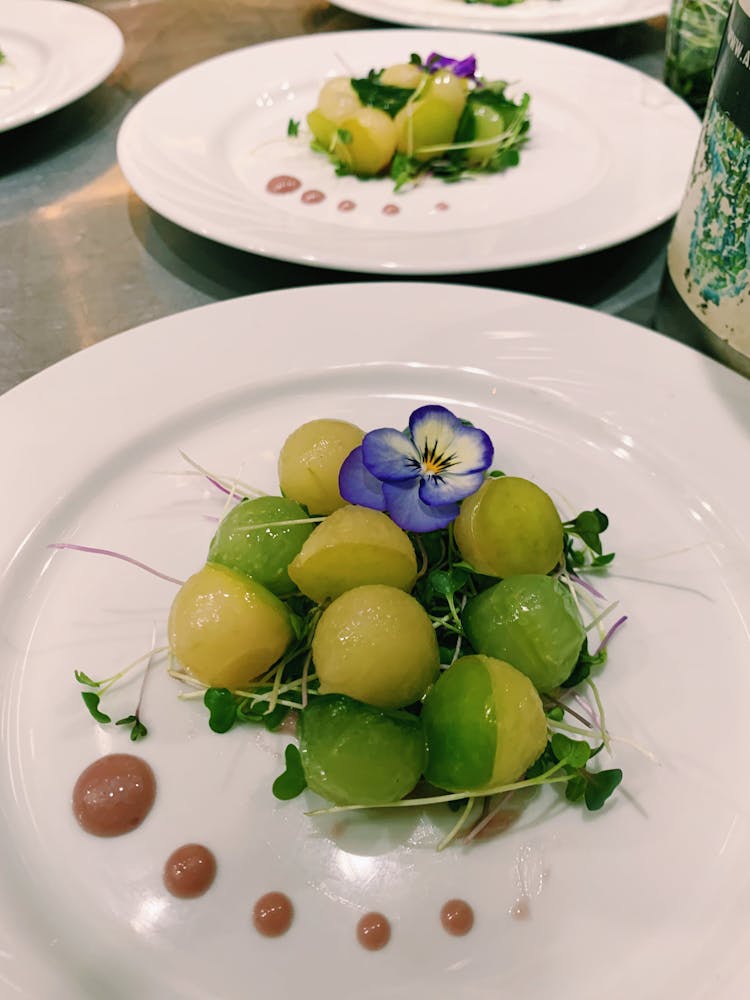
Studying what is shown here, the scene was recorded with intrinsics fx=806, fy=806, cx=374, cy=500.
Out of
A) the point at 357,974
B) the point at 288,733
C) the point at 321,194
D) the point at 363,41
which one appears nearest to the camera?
the point at 357,974

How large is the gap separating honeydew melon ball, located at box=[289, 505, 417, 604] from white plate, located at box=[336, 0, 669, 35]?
1.38 m

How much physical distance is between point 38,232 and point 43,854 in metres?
1.01

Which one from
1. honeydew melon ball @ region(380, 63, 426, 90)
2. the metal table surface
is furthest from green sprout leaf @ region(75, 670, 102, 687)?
honeydew melon ball @ region(380, 63, 426, 90)

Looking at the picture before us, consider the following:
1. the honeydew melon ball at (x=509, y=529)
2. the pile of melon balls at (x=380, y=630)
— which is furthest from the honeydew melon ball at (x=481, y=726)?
the honeydew melon ball at (x=509, y=529)

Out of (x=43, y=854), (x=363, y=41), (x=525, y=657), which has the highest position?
(x=363, y=41)

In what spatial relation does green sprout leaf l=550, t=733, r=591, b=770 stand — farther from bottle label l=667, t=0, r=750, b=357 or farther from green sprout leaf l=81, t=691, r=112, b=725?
bottle label l=667, t=0, r=750, b=357

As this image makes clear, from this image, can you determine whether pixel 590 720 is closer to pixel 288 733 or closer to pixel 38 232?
pixel 288 733

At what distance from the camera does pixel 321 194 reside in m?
1.21

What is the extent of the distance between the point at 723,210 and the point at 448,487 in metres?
0.39

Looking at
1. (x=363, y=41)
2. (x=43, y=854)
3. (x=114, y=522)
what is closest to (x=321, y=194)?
(x=363, y=41)

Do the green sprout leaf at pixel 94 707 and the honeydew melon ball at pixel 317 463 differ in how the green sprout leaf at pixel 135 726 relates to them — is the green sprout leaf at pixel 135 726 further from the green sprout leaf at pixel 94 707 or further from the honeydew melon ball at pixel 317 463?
the honeydew melon ball at pixel 317 463

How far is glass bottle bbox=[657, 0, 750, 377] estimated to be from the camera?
723 mm

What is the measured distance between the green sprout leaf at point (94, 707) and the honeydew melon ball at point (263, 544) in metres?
0.14

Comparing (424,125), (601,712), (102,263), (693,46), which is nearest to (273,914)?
(601,712)
